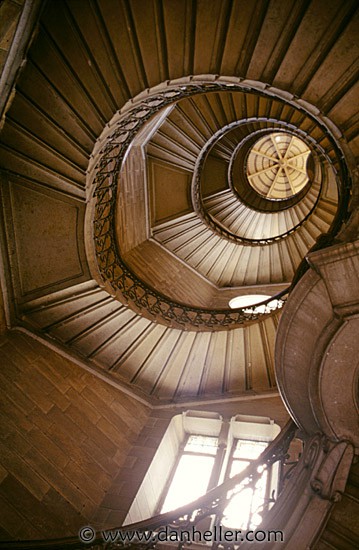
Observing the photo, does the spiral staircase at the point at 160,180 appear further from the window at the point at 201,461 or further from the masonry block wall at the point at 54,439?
the window at the point at 201,461

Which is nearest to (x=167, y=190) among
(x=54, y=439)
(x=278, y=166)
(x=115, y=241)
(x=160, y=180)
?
(x=160, y=180)

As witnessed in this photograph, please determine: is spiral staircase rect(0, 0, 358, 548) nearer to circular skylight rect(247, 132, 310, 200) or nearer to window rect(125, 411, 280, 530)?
window rect(125, 411, 280, 530)

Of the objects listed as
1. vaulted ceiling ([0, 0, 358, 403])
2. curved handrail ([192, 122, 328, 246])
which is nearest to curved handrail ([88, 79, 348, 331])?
vaulted ceiling ([0, 0, 358, 403])

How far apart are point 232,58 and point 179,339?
4327 millimetres

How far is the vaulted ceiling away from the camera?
3.73 metres

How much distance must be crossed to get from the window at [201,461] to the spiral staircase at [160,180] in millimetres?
584

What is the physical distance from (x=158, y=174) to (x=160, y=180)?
0.51ft

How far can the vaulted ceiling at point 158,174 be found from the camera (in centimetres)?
373

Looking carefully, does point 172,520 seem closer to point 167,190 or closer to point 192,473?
point 192,473

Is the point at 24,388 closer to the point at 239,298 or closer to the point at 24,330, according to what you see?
the point at 24,330

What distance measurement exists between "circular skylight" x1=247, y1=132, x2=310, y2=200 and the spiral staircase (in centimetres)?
359

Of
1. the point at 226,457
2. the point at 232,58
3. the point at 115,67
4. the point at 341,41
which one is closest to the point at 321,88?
the point at 341,41

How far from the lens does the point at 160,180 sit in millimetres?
9234

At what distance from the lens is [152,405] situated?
632 centimetres
